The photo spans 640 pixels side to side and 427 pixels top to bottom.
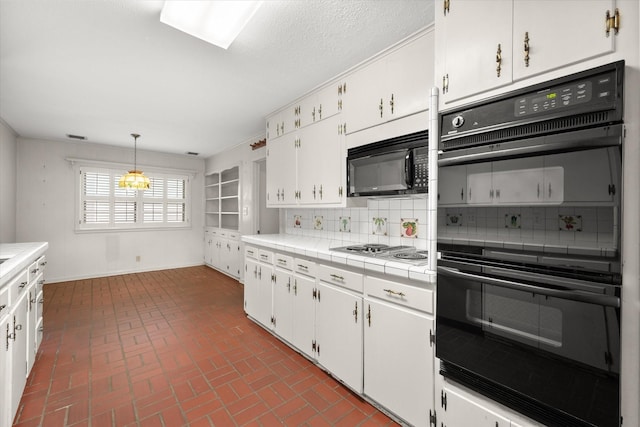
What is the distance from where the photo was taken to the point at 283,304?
8.73 ft

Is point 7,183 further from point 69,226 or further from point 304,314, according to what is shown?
point 304,314

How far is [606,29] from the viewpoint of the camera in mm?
980

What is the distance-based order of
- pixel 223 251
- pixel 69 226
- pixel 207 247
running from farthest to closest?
pixel 207 247 → pixel 223 251 → pixel 69 226

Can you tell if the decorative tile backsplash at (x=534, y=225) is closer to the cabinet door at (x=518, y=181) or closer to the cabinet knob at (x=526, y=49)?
the cabinet door at (x=518, y=181)

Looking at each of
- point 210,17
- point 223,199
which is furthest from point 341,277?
point 223,199

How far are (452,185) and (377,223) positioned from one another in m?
1.31

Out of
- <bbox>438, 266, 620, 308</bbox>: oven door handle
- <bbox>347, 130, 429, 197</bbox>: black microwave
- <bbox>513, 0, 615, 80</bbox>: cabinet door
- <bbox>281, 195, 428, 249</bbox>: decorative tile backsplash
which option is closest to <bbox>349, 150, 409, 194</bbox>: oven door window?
<bbox>347, 130, 429, 197</bbox>: black microwave

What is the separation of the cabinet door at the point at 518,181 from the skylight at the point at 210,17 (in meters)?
1.59

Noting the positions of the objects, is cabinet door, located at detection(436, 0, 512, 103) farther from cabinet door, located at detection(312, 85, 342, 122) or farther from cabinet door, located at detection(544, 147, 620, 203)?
cabinet door, located at detection(312, 85, 342, 122)

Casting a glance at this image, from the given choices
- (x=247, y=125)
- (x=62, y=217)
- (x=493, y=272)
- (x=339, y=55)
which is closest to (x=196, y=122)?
(x=247, y=125)

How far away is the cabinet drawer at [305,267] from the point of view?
2291 mm

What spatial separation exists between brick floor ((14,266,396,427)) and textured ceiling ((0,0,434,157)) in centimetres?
253

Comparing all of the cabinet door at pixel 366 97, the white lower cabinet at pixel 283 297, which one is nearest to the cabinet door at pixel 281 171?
the white lower cabinet at pixel 283 297

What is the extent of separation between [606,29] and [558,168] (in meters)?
0.49
